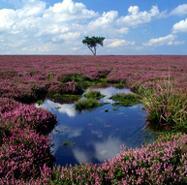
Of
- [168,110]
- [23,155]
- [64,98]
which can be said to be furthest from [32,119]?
[64,98]

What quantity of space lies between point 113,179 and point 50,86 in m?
19.2

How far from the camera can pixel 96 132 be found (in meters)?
14.1

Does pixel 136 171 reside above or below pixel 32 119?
above

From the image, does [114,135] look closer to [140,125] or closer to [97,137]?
[97,137]

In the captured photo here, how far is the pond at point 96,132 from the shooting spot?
11344 mm

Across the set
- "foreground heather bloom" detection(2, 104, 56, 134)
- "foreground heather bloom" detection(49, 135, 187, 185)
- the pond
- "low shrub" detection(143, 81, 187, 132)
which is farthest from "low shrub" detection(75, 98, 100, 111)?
"foreground heather bloom" detection(49, 135, 187, 185)

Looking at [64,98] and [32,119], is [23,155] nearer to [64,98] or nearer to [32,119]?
A: [32,119]

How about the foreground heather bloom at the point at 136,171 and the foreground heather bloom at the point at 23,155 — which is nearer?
the foreground heather bloom at the point at 136,171

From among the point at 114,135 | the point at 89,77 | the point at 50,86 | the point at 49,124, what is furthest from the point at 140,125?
the point at 89,77

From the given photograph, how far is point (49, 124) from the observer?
14.7 metres

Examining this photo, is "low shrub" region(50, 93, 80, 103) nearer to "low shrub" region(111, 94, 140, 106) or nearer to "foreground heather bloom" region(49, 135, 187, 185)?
"low shrub" region(111, 94, 140, 106)

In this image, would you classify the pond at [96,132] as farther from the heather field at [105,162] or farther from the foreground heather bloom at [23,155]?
the foreground heather bloom at [23,155]

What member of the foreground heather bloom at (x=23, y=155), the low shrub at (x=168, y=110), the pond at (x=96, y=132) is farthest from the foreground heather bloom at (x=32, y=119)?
the low shrub at (x=168, y=110)

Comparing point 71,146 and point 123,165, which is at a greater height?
point 123,165
